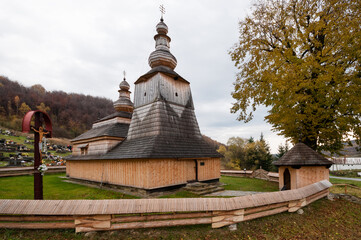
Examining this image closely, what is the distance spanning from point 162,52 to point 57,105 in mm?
94694

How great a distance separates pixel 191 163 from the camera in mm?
14945

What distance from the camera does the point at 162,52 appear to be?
18.1 m

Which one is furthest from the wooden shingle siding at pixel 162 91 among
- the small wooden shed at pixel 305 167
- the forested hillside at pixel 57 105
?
the forested hillside at pixel 57 105

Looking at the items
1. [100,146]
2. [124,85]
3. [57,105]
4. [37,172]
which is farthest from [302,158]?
[57,105]

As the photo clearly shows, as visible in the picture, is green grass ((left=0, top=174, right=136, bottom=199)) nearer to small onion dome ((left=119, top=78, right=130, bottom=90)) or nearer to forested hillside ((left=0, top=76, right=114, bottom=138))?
small onion dome ((left=119, top=78, right=130, bottom=90))

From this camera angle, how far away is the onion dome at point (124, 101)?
22.5 metres

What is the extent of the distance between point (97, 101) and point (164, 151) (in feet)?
343

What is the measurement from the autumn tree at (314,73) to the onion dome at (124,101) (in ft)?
46.3

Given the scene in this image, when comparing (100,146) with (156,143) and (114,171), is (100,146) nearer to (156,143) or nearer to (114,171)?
(114,171)

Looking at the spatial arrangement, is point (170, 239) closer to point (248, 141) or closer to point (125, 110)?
point (125, 110)

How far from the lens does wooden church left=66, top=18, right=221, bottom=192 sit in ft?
42.0

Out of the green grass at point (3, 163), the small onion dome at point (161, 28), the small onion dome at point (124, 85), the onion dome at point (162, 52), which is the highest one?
the small onion dome at point (161, 28)

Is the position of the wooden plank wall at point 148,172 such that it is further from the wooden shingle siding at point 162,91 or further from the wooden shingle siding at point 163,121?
the wooden shingle siding at point 162,91

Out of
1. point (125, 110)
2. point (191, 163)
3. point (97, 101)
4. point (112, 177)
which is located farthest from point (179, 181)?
point (97, 101)
